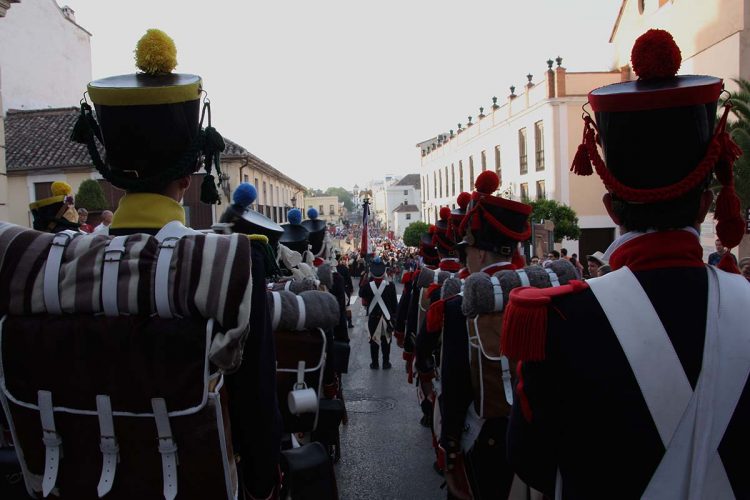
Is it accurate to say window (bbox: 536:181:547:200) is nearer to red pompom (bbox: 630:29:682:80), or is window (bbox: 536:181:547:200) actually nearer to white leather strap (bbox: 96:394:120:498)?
red pompom (bbox: 630:29:682:80)

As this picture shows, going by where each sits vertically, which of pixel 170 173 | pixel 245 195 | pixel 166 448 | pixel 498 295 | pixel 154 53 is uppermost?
pixel 154 53

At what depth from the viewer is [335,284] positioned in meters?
7.54

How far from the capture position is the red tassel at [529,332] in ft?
5.40

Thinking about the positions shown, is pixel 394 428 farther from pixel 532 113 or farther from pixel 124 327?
pixel 532 113

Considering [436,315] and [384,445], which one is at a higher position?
[436,315]

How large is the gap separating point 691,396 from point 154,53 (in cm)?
189

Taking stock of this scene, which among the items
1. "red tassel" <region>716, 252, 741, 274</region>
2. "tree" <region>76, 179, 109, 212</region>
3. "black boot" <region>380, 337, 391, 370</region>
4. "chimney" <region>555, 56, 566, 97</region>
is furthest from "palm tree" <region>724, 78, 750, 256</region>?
"chimney" <region>555, 56, 566, 97</region>

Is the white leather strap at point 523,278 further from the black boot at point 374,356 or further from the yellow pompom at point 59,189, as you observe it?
the black boot at point 374,356

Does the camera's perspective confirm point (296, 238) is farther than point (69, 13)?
No

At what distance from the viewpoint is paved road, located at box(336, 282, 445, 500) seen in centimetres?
544

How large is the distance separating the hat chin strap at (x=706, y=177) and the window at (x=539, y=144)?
31704mm

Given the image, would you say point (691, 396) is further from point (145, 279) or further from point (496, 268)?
point (496, 268)

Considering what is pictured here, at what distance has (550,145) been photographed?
3078 cm

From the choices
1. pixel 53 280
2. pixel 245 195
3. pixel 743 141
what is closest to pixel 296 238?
pixel 245 195
